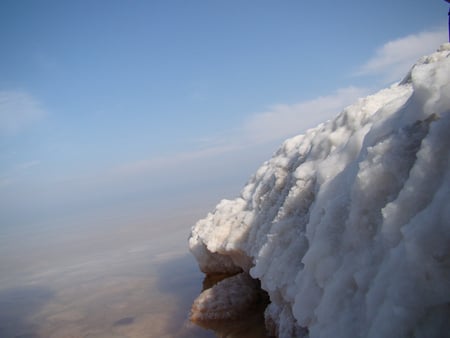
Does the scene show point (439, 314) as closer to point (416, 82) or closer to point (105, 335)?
point (416, 82)

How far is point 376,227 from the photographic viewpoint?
2.16 metres

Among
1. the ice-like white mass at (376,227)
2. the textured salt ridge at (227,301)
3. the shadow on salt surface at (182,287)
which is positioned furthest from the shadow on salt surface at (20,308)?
the ice-like white mass at (376,227)

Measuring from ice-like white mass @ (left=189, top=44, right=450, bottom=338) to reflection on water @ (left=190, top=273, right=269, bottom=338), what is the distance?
963 millimetres

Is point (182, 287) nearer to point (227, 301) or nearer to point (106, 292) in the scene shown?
point (106, 292)

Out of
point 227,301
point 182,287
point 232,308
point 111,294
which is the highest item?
point 111,294

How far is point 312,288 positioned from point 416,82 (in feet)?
5.42

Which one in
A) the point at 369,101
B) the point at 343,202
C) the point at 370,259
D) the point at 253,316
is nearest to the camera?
the point at 370,259

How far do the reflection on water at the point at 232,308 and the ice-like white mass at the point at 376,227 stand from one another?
37.9 inches

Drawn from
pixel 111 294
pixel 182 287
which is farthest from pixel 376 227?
pixel 111 294

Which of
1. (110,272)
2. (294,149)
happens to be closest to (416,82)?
(294,149)

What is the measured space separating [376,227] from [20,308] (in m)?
8.28

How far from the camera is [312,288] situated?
265 centimetres

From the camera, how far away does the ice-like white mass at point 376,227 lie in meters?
1.51

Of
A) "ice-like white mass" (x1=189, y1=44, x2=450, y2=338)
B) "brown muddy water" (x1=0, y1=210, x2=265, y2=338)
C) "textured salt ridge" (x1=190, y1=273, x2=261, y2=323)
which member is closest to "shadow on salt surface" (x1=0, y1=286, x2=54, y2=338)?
"brown muddy water" (x1=0, y1=210, x2=265, y2=338)
